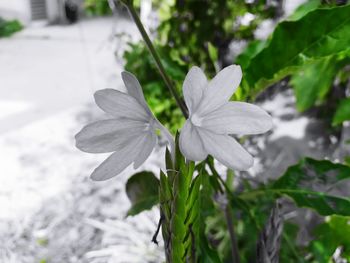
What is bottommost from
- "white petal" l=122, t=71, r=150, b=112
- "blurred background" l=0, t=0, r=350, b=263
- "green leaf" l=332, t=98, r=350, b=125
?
"blurred background" l=0, t=0, r=350, b=263

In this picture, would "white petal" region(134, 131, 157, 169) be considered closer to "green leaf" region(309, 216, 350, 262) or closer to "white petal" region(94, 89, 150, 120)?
"white petal" region(94, 89, 150, 120)

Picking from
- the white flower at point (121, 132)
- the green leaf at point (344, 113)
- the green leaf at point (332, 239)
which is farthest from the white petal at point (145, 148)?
the green leaf at point (344, 113)

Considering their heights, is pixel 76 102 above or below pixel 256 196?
below

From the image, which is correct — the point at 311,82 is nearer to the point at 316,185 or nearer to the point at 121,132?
the point at 316,185

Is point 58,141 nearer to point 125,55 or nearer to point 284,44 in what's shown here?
point 125,55

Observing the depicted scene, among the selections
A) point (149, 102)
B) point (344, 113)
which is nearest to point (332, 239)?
point (344, 113)

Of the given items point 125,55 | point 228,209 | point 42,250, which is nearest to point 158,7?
point 125,55

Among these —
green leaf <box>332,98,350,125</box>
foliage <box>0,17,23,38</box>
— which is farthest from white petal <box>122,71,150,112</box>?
foliage <box>0,17,23,38</box>
